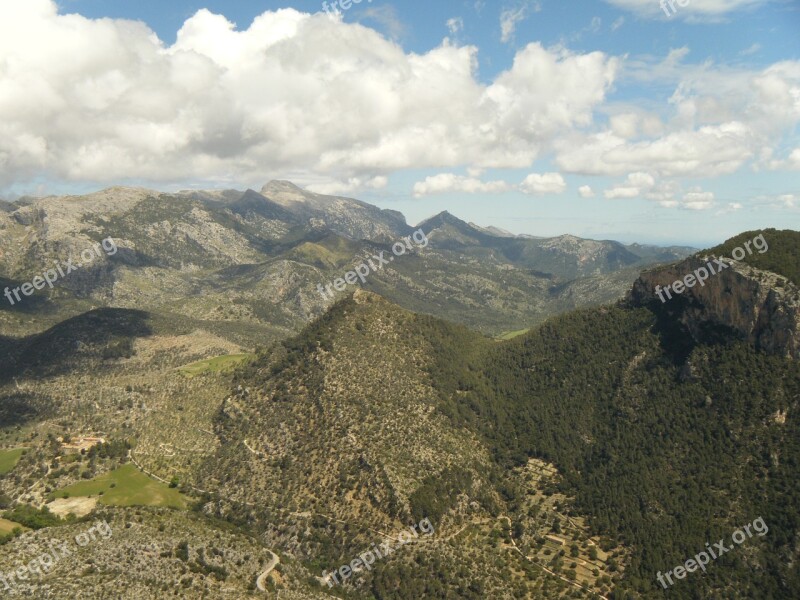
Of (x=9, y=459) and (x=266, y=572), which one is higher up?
(x=9, y=459)

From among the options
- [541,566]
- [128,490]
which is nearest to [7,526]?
[128,490]

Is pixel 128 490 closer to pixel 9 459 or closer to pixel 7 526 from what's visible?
pixel 7 526

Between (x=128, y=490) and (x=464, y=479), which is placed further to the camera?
(x=128, y=490)

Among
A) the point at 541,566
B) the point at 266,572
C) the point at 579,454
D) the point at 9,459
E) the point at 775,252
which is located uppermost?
the point at 775,252

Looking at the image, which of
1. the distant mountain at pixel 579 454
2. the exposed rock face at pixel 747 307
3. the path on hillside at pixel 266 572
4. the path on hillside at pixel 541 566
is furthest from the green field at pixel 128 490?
the exposed rock face at pixel 747 307

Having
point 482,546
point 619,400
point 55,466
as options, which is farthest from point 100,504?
point 619,400

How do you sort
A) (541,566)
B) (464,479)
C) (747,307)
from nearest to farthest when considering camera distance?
(541,566) < (464,479) < (747,307)

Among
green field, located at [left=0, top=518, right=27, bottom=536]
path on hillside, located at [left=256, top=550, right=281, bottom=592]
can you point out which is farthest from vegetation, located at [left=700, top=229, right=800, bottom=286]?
green field, located at [left=0, top=518, right=27, bottom=536]
